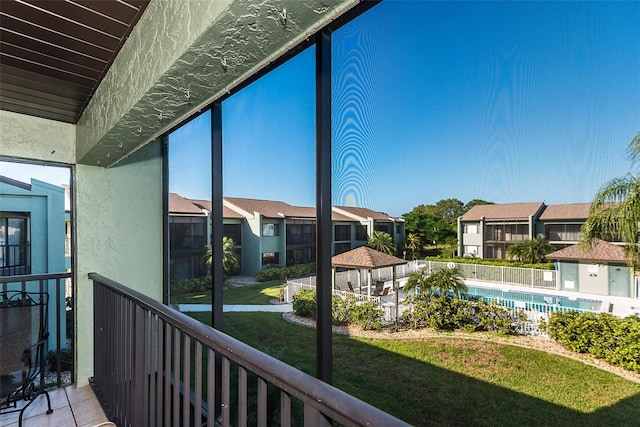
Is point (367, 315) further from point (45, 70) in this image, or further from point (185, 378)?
point (45, 70)

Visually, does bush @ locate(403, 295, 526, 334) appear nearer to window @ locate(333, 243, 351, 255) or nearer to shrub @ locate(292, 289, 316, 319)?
window @ locate(333, 243, 351, 255)

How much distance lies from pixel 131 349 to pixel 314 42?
2081 mm

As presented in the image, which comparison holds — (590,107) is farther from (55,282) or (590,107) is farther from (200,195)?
(55,282)

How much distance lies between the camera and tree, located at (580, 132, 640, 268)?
76 cm

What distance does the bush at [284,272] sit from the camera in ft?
5.17

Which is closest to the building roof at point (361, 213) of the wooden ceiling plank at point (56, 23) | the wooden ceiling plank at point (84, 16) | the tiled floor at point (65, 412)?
the wooden ceiling plank at point (84, 16)

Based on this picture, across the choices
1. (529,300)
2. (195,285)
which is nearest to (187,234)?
(195,285)

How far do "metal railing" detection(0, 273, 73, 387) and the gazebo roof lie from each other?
296 cm

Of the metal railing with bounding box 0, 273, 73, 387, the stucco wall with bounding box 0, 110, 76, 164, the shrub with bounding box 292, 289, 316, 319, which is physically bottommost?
the metal railing with bounding box 0, 273, 73, 387

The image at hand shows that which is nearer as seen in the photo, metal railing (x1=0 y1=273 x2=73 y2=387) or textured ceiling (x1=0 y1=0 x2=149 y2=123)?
textured ceiling (x1=0 y1=0 x2=149 y2=123)

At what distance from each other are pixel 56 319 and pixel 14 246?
764 millimetres

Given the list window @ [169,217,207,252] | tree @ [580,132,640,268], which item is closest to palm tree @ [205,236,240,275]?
window @ [169,217,207,252]

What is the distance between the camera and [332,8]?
939 mm

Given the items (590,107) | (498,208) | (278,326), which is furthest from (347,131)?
(278,326)
